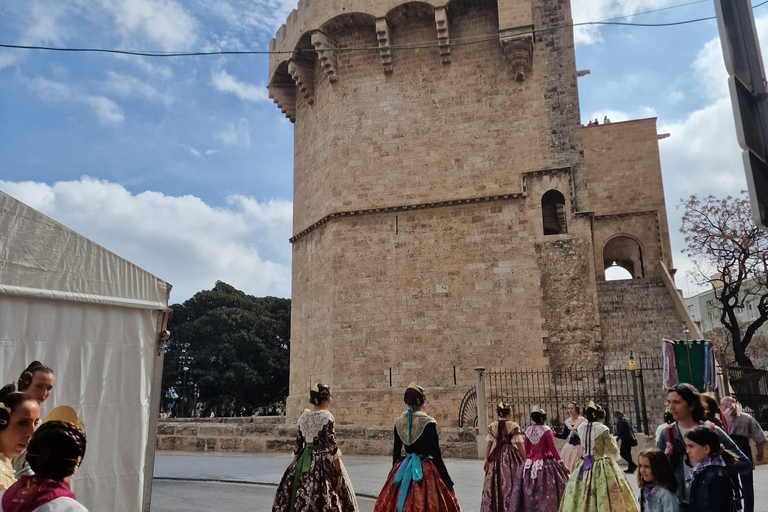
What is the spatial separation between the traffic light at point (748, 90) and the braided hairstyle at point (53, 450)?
2.65 m

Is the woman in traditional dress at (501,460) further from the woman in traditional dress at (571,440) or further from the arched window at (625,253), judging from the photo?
the arched window at (625,253)

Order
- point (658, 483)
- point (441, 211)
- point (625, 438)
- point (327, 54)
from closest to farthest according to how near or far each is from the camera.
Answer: point (658, 483)
point (625, 438)
point (441, 211)
point (327, 54)

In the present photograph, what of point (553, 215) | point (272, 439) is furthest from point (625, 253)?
point (272, 439)

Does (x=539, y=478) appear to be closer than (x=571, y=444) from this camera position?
Yes

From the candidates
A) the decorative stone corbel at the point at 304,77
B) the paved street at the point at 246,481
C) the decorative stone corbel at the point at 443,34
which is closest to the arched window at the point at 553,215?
the decorative stone corbel at the point at 443,34

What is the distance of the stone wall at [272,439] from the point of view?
43.1 ft

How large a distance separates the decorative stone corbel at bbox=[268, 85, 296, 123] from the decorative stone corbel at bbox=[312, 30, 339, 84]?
2851mm

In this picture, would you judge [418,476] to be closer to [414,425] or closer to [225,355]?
[414,425]

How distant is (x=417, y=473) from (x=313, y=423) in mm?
1024

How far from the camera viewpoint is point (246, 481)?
9.36 meters

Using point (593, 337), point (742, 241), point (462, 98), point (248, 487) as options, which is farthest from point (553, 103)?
point (248, 487)

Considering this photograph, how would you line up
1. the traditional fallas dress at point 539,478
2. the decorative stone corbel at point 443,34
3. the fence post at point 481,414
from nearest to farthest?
1. the traditional fallas dress at point 539,478
2. the fence post at point 481,414
3. the decorative stone corbel at point 443,34

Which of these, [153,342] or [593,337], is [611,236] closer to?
[593,337]

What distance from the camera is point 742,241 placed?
20.5 m
